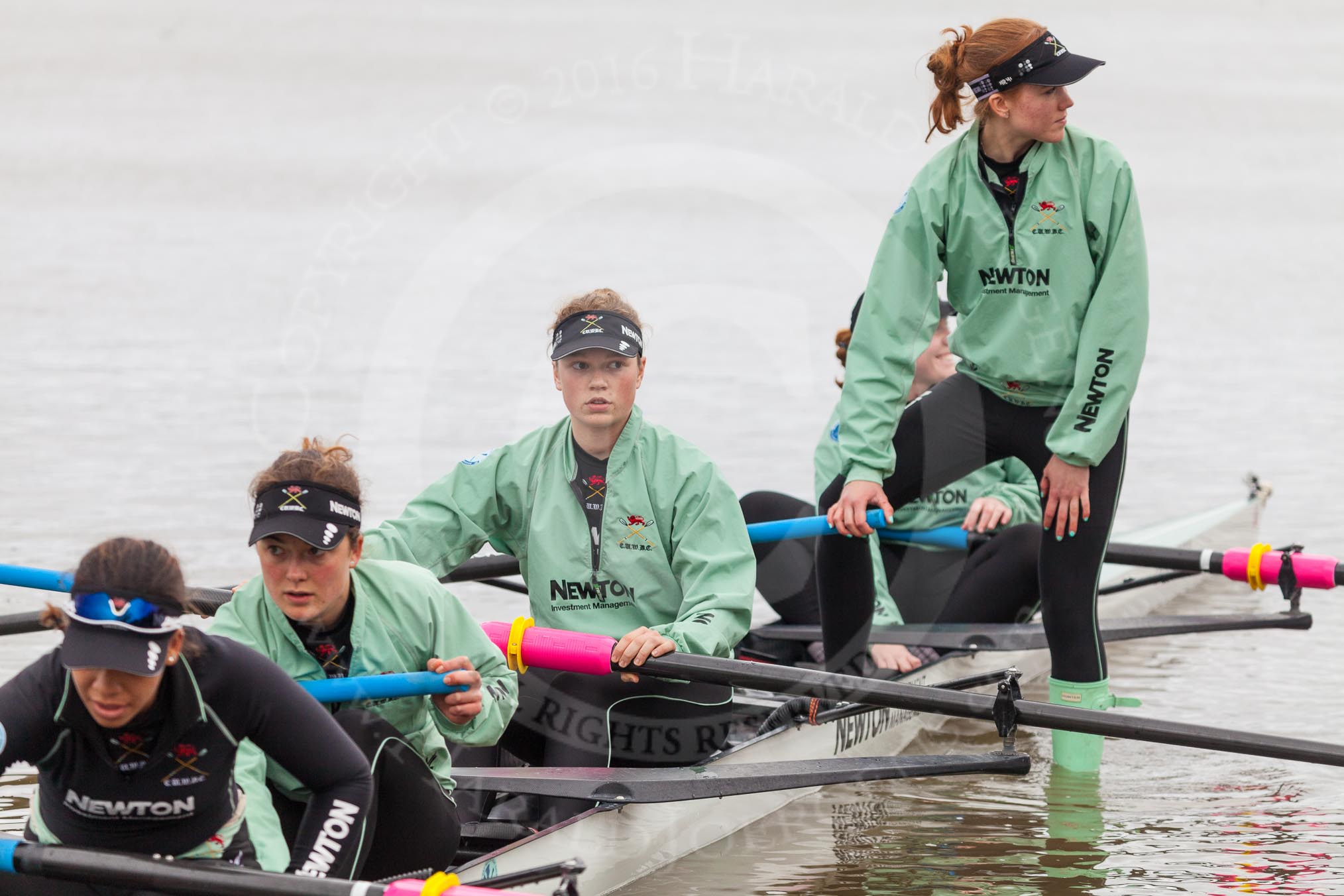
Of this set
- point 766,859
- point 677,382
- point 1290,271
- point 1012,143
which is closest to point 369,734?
point 766,859

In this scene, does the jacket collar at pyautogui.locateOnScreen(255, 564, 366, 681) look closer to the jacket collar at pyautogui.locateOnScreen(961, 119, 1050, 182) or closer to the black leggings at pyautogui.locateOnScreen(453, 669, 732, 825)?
the black leggings at pyautogui.locateOnScreen(453, 669, 732, 825)

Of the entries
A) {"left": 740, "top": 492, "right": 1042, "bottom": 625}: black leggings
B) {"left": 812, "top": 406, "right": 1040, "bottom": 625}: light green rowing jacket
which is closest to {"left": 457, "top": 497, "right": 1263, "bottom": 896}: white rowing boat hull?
{"left": 740, "top": 492, "right": 1042, "bottom": 625}: black leggings

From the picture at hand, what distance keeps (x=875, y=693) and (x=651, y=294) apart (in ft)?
37.1

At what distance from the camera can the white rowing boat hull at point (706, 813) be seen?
4105mm

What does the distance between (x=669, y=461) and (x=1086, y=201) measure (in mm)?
1349

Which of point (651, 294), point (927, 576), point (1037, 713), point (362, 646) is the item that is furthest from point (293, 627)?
Result: point (651, 294)

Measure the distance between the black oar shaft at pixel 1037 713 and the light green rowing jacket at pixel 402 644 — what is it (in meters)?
0.76

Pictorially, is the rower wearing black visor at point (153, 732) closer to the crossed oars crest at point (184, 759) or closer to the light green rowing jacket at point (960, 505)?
the crossed oars crest at point (184, 759)

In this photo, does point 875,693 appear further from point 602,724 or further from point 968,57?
point 968,57

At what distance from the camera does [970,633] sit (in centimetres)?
625

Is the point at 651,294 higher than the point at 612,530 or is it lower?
higher

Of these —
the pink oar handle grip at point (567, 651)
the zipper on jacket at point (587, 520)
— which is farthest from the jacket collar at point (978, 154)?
the pink oar handle grip at point (567, 651)

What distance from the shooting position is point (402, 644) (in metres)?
3.71

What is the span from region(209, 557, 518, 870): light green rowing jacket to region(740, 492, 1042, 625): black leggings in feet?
8.39
